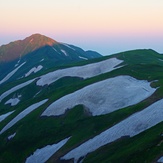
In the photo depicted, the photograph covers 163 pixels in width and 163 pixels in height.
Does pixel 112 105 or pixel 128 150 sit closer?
Answer: pixel 128 150

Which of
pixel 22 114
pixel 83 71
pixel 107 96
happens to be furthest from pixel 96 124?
pixel 83 71

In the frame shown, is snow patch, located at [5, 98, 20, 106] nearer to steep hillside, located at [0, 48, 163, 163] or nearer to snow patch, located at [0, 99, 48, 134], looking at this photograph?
steep hillside, located at [0, 48, 163, 163]

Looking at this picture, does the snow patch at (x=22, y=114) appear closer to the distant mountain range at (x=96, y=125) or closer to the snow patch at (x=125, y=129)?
the distant mountain range at (x=96, y=125)

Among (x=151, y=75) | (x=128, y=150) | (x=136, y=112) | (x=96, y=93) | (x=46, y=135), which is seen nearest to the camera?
(x=128, y=150)

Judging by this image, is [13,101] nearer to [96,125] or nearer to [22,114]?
[22,114]

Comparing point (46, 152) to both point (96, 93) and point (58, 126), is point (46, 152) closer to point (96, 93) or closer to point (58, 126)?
point (58, 126)

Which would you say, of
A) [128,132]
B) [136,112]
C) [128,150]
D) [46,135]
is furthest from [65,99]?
[128,150]

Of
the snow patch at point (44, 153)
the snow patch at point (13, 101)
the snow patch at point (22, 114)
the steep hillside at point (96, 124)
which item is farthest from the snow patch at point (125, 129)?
the snow patch at point (13, 101)
